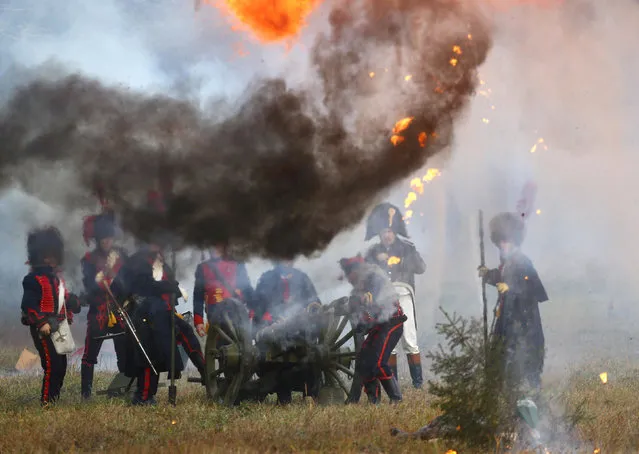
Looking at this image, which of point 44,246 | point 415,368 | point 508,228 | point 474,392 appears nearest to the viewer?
point 474,392

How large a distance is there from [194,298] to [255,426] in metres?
3.62

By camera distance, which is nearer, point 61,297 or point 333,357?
point 333,357

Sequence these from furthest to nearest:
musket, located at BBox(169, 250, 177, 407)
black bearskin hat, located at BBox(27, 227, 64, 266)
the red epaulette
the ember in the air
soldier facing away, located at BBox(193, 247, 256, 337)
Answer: the ember in the air
soldier facing away, located at BBox(193, 247, 256, 337)
black bearskin hat, located at BBox(27, 227, 64, 266)
the red epaulette
musket, located at BBox(169, 250, 177, 407)

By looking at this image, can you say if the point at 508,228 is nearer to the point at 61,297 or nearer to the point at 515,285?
the point at 515,285

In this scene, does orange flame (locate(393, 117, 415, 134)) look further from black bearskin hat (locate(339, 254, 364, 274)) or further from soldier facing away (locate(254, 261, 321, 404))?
soldier facing away (locate(254, 261, 321, 404))

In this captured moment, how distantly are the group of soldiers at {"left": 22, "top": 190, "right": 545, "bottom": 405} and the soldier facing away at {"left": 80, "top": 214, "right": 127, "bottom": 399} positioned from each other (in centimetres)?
1

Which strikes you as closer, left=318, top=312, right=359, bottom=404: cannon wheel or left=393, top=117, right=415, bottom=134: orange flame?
left=393, top=117, right=415, bottom=134: orange flame

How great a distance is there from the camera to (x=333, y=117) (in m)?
9.21

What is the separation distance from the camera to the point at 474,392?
6266 mm

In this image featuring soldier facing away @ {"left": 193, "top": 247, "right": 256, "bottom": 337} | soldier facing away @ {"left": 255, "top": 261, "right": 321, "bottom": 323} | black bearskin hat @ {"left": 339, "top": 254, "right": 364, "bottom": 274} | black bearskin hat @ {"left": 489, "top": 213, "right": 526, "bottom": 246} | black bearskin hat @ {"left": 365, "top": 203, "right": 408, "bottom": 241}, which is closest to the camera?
black bearskin hat @ {"left": 489, "top": 213, "right": 526, "bottom": 246}

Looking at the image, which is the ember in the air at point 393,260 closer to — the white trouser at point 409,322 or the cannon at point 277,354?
the white trouser at point 409,322

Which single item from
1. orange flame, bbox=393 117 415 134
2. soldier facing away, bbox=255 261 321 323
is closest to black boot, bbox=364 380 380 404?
soldier facing away, bbox=255 261 321 323

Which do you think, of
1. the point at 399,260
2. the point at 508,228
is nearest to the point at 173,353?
the point at 399,260

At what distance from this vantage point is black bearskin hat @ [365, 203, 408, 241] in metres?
10.9
